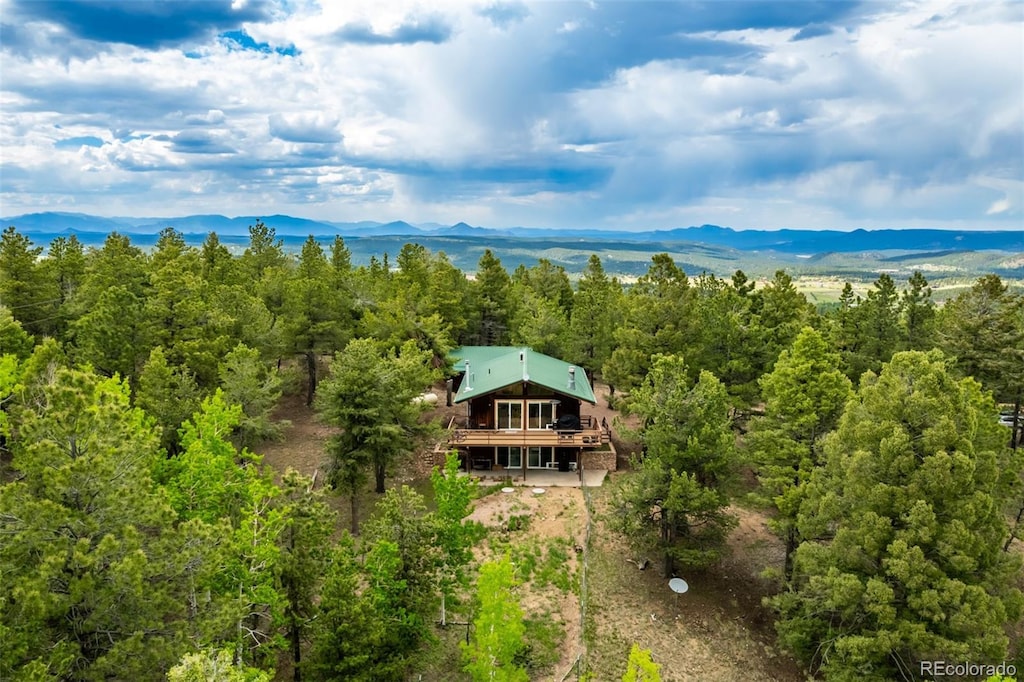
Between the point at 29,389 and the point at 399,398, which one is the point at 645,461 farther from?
the point at 29,389

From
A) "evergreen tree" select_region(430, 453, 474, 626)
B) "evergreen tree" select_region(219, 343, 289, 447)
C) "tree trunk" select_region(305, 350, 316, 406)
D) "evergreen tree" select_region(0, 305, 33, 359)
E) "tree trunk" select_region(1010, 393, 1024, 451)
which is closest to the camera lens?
"evergreen tree" select_region(430, 453, 474, 626)

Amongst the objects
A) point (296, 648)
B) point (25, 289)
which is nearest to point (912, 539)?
point (296, 648)

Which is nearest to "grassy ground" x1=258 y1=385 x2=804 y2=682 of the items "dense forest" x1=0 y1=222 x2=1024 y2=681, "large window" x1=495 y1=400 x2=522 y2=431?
"dense forest" x1=0 y1=222 x2=1024 y2=681

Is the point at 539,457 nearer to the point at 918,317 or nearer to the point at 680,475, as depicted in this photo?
the point at 680,475

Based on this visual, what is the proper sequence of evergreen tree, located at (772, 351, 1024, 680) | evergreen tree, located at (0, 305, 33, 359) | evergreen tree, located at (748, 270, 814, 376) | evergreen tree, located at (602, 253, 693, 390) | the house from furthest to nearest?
evergreen tree, located at (602, 253, 693, 390), evergreen tree, located at (748, 270, 814, 376), the house, evergreen tree, located at (0, 305, 33, 359), evergreen tree, located at (772, 351, 1024, 680)

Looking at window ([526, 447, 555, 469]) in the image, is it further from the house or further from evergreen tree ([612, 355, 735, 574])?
evergreen tree ([612, 355, 735, 574])

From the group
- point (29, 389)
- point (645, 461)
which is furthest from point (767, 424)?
point (29, 389)
